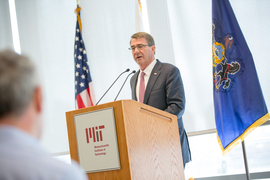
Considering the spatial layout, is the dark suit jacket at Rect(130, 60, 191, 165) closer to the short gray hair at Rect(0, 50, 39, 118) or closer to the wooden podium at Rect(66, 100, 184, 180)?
the wooden podium at Rect(66, 100, 184, 180)

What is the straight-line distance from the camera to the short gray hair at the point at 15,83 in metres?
0.60

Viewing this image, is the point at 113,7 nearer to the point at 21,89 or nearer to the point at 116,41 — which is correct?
the point at 116,41

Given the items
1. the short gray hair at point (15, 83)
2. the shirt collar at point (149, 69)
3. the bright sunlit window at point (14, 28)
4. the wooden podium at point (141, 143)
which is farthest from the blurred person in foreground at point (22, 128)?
the bright sunlit window at point (14, 28)

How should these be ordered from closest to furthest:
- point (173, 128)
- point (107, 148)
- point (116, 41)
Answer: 1. point (107, 148)
2. point (173, 128)
3. point (116, 41)

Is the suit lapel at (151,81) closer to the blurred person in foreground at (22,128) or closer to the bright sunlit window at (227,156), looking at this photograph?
the bright sunlit window at (227,156)

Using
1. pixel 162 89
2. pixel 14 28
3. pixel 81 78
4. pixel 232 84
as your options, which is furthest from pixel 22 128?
pixel 14 28

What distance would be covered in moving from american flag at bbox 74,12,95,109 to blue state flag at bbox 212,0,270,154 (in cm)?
196

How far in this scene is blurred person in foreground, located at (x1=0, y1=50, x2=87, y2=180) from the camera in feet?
1.77

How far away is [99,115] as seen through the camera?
192 cm

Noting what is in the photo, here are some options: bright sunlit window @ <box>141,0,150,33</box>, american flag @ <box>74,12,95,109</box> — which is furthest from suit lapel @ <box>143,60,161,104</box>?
american flag @ <box>74,12,95,109</box>

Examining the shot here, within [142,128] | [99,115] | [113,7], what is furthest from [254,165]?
[113,7]

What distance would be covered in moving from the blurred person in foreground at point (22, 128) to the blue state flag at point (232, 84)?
2816mm

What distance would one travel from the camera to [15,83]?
23.8 inches

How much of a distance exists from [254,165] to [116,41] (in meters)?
2.65
